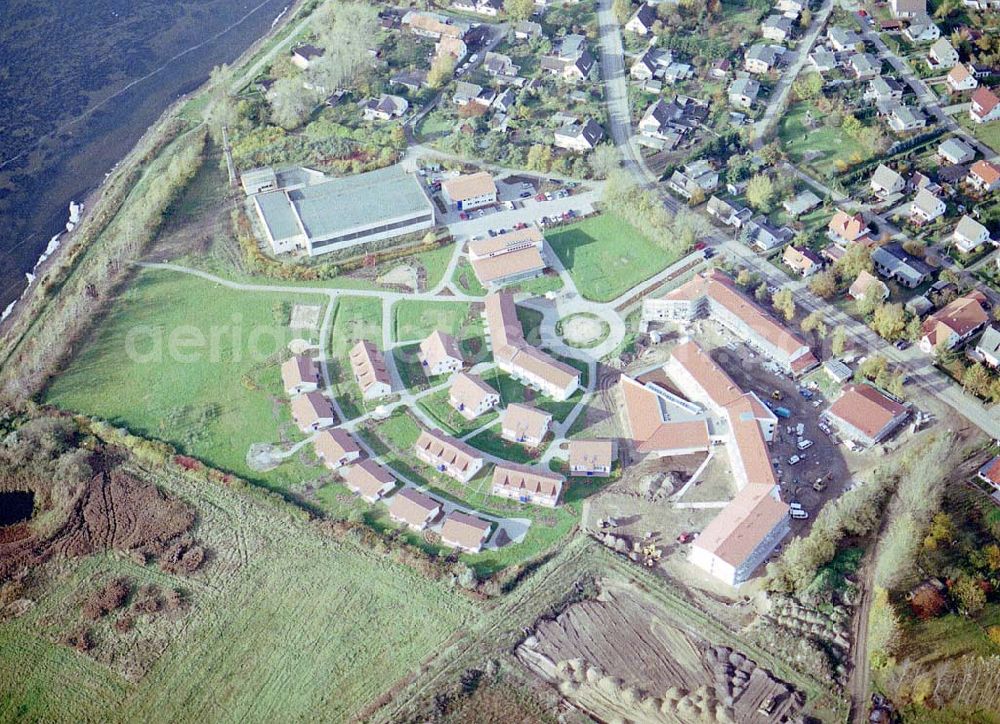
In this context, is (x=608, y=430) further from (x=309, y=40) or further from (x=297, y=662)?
(x=309, y=40)

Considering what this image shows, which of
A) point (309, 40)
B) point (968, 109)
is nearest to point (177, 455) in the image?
point (309, 40)

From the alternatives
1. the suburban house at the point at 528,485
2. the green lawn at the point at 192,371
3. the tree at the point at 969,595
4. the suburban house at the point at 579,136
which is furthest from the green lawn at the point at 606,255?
the tree at the point at 969,595

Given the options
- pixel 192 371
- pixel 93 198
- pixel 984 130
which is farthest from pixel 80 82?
pixel 984 130

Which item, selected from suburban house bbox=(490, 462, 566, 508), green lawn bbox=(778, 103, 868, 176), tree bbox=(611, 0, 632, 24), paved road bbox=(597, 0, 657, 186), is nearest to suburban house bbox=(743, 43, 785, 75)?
green lawn bbox=(778, 103, 868, 176)

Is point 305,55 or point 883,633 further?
point 305,55

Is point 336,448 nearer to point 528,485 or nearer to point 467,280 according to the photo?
point 528,485

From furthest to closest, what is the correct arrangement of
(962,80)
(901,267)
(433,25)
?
(433,25) → (962,80) → (901,267)

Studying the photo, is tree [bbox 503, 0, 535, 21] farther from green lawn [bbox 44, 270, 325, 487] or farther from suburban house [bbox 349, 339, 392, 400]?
suburban house [bbox 349, 339, 392, 400]
